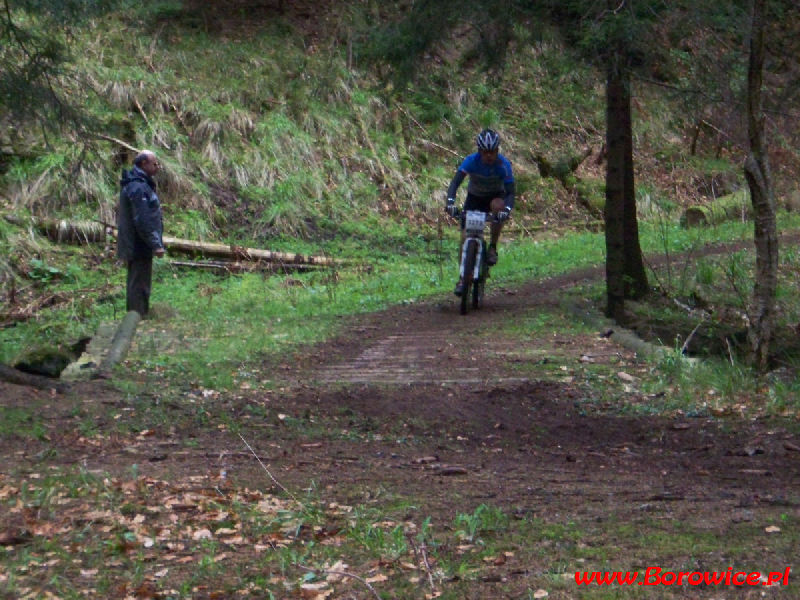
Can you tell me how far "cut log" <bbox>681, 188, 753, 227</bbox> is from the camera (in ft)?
86.2

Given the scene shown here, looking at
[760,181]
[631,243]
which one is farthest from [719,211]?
[760,181]

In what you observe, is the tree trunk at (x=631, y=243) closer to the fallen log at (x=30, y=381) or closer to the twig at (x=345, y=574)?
the fallen log at (x=30, y=381)

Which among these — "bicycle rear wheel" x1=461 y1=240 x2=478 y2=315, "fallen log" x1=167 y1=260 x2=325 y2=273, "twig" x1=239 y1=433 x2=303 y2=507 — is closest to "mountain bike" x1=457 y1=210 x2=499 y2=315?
"bicycle rear wheel" x1=461 y1=240 x2=478 y2=315

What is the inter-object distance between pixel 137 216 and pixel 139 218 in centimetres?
4

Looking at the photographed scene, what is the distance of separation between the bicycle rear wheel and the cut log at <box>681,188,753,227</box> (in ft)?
46.6

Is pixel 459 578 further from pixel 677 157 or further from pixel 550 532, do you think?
pixel 677 157

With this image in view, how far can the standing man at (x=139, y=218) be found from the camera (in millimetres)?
12664

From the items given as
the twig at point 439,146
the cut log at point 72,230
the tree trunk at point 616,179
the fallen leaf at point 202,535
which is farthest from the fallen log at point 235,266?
the fallen leaf at point 202,535

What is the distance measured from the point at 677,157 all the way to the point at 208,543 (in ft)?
97.4

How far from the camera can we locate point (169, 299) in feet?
54.7

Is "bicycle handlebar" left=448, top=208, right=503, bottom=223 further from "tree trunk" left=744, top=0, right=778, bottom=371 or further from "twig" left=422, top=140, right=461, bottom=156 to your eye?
"twig" left=422, top=140, right=461, bottom=156

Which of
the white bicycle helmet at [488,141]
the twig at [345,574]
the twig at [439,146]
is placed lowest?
the twig at [345,574]

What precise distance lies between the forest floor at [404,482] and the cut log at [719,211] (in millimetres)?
16782

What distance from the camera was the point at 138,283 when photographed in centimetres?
1324
